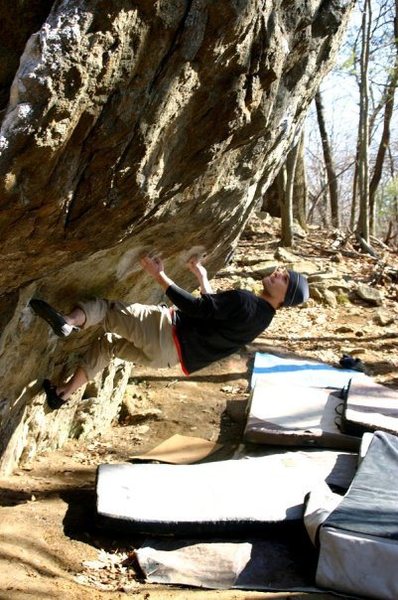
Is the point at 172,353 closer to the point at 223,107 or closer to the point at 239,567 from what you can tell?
the point at 239,567

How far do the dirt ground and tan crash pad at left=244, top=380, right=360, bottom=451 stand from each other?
14.9 inches

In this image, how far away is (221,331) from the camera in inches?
205

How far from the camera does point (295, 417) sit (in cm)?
730

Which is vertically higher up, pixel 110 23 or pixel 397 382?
pixel 110 23

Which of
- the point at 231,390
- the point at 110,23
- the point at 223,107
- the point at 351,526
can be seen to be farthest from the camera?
the point at 231,390

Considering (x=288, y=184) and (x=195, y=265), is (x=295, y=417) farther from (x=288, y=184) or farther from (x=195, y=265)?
(x=288, y=184)

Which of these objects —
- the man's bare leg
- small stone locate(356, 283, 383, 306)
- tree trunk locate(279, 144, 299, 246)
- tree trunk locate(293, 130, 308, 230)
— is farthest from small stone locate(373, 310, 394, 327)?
the man's bare leg

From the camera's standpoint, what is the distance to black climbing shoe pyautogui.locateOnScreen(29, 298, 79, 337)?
4.56 m

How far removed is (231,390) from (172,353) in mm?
3547

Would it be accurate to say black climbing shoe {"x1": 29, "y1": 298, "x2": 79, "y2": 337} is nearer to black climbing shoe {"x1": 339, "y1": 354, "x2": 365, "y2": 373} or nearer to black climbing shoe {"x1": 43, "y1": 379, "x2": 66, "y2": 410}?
black climbing shoe {"x1": 43, "y1": 379, "x2": 66, "y2": 410}

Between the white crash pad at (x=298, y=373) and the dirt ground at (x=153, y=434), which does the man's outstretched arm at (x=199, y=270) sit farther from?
the white crash pad at (x=298, y=373)

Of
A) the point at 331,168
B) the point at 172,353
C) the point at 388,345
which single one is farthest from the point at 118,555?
the point at 331,168

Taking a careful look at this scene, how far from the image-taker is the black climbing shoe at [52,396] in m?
5.45

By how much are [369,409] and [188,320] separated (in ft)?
9.18
